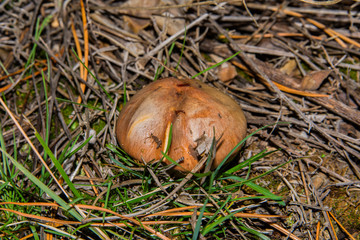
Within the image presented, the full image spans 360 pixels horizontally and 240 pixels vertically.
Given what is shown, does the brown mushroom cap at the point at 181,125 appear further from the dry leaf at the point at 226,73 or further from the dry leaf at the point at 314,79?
the dry leaf at the point at 314,79

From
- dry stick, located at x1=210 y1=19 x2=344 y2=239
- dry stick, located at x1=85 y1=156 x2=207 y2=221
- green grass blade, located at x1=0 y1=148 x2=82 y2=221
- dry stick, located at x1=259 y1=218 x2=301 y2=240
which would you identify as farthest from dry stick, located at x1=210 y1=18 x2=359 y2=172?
green grass blade, located at x1=0 y1=148 x2=82 y2=221

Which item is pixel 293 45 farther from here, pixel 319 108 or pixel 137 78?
pixel 137 78

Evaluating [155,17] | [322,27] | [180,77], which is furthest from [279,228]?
[155,17]

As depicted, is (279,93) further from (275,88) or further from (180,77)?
(180,77)

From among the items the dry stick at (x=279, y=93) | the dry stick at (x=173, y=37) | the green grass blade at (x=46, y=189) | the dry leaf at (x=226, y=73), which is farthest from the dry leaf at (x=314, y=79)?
the green grass blade at (x=46, y=189)

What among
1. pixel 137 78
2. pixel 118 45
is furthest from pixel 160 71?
pixel 118 45

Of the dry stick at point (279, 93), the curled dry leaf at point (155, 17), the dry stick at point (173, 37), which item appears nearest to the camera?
the dry stick at point (279, 93)

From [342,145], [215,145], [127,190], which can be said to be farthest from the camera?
[342,145]
